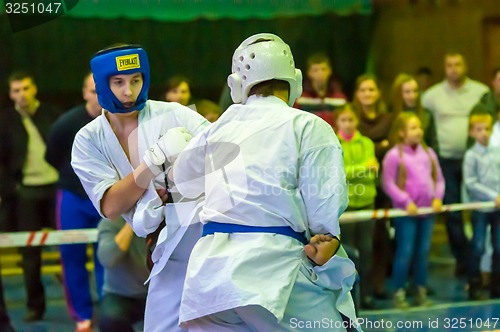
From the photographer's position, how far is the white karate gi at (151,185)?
13.1ft

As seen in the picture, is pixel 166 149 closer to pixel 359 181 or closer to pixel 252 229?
pixel 252 229

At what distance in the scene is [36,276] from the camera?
6.44 metres

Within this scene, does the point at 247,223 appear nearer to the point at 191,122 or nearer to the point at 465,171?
the point at 191,122

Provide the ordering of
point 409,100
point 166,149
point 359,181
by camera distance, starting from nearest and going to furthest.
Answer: point 166,149
point 359,181
point 409,100

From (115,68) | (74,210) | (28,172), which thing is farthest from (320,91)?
(115,68)

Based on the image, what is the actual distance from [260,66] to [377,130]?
3.33 meters

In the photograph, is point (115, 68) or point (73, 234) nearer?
point (115, 68)

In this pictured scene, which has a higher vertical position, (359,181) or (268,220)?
(268,220)

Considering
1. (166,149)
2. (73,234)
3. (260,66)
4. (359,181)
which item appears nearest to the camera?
(260,66)

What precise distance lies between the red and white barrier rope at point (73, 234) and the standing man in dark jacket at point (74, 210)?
0.17 ft

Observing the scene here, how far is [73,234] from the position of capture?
20.1ft

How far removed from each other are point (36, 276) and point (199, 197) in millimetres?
2850

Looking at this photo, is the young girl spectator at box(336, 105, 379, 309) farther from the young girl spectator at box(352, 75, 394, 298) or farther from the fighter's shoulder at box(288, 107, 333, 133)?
the fighter's shoulder at box(288, 107, 333, 133)

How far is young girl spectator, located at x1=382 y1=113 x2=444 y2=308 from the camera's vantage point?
6672 mm
